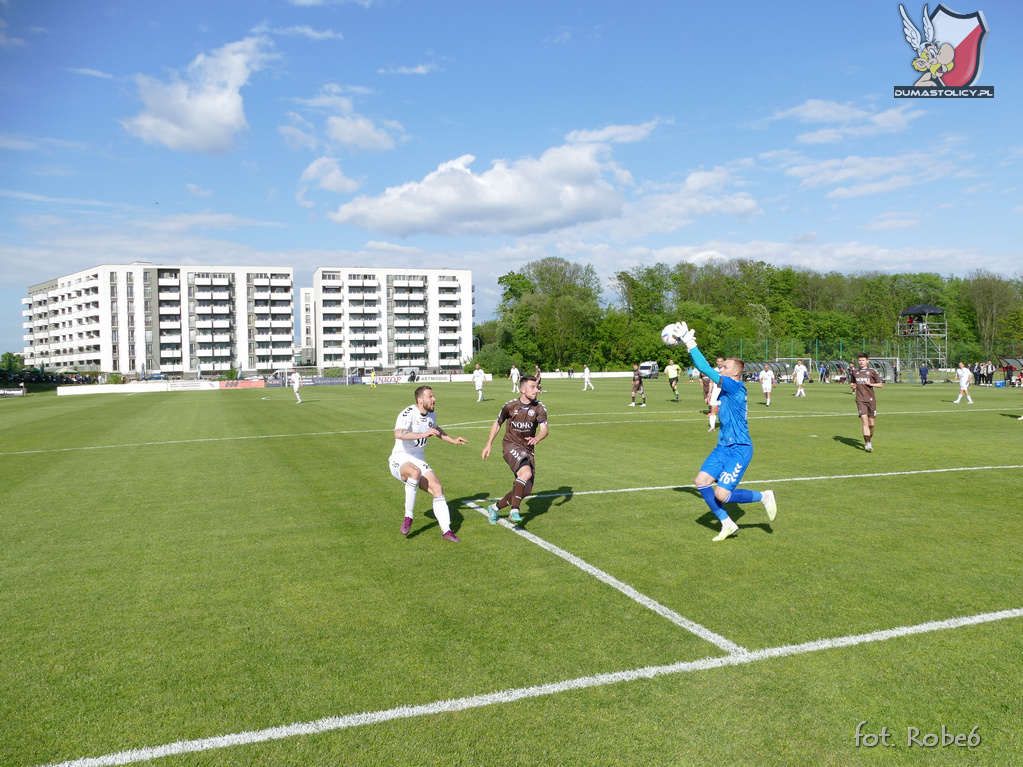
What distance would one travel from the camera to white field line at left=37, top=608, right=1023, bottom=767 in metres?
3.65

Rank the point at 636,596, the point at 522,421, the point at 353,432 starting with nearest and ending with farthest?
the point at 636,596, the point at 522,421, the point at 353,432

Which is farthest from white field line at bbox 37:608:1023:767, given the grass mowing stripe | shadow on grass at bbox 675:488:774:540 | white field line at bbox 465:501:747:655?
the grass mowing stripe

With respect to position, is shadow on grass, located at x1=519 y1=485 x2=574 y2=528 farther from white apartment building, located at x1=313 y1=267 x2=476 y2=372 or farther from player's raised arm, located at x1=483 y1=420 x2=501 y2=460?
white apartment building, located at x1=313 y1=267 x2=476 y2=372

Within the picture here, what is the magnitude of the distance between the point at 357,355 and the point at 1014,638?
133 m

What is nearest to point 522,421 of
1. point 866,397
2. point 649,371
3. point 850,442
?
point 866,397

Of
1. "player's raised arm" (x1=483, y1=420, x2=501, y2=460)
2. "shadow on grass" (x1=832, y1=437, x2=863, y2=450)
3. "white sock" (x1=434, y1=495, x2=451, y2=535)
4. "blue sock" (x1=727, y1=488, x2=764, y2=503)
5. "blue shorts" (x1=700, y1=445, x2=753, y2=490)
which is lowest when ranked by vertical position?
"shadow on grass" (x1=832, y1=437, x2=863, y2=450)

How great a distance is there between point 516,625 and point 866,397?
13.4m

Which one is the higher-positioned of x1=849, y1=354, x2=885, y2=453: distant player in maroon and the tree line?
the tree line

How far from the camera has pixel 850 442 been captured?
54.7 ft

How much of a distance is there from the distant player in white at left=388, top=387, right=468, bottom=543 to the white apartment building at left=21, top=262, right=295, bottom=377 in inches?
4867

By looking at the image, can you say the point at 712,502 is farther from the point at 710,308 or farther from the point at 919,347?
the point at 710,308

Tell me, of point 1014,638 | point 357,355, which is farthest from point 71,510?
point 357,355

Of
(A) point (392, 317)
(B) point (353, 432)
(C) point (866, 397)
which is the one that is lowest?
(B) point (353, 432)

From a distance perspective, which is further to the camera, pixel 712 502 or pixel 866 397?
pixel 866 397
